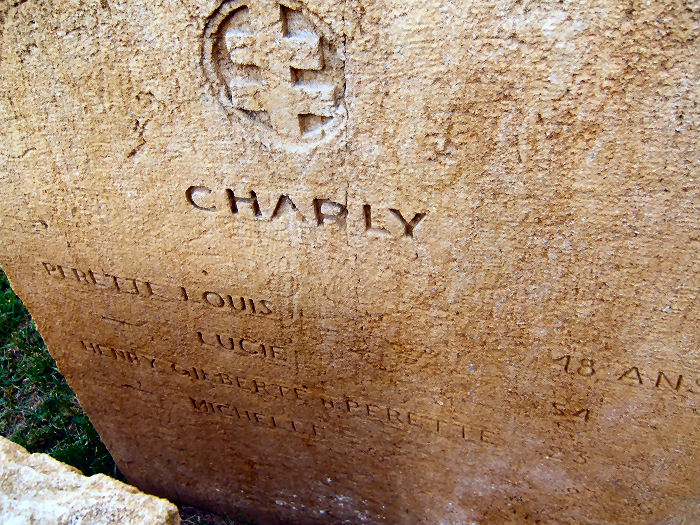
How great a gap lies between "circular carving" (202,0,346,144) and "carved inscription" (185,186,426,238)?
0.14m

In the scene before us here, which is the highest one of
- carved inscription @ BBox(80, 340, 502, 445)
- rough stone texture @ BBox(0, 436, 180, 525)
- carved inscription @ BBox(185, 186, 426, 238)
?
carved inscription @ BBox(185, 186, 426, 238)

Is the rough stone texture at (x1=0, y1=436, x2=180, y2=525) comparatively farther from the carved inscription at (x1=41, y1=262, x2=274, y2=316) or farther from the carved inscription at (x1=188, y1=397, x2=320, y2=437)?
the carved inscription at (x1=188, y1=397, x2=320, y2=437)

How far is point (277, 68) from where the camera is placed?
1083 millimetres

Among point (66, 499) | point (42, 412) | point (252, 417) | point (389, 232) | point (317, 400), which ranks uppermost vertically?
point (389, 232)

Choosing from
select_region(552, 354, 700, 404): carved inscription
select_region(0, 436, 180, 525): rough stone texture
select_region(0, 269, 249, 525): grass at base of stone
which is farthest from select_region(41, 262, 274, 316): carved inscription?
select_region(0, 269, 249, 525): grass at base of stone

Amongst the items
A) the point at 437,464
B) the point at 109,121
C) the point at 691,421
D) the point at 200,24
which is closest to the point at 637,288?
the point at 691,421

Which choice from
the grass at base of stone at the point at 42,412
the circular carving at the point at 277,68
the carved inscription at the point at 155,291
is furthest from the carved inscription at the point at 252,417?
the circular carving at the point at 277,68

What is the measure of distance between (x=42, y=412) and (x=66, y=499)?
1.53m

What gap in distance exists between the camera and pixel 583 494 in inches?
59.7

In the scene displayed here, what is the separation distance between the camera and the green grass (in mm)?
2188

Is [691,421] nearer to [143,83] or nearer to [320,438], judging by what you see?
[320,438]

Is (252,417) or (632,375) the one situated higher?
(632,375)

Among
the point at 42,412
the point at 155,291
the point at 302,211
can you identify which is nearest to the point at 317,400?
the point at 155,291

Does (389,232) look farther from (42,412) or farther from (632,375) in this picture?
(42,412)
